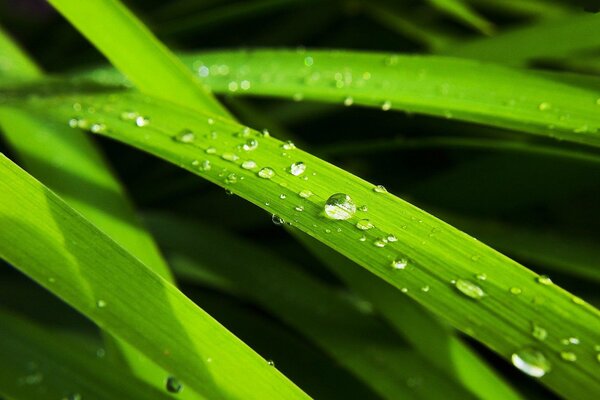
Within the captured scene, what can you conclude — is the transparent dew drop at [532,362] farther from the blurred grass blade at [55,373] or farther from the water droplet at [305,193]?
the blurred grass blade at [55,373]

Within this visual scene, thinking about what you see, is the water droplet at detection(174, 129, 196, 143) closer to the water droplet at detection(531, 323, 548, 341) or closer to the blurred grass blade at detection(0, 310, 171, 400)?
the blurred grass blade at detection(0, 310, 171, 400)

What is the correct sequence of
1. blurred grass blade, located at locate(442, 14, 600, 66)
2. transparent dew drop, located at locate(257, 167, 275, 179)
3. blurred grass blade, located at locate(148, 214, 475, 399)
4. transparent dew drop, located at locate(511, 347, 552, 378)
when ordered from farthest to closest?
blurred grass blade, located at locate(442, 14, 600, 66)
blurred grass blade, located at locate(148, 214, 475, 399)
transparent dew drop, located at locate(257, 167, 275, 179)
transparent dew drop, located at locate(511, 347, 552, 378)

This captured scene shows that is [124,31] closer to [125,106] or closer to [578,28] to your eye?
[125,106]

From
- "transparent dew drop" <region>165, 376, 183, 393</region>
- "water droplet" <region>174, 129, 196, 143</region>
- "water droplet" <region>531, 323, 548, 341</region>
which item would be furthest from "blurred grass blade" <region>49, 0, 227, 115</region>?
"water droplet" <region>531, 323, 548, 341</region>

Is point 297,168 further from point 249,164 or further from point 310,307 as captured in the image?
point 310,307

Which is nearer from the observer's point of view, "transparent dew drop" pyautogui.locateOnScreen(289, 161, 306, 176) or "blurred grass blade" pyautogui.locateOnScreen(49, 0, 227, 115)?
"transparent dew drop" pyautogui.locateOnScreen(289, 161, 306, 176)

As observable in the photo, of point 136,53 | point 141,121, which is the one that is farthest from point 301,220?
point 136,53
